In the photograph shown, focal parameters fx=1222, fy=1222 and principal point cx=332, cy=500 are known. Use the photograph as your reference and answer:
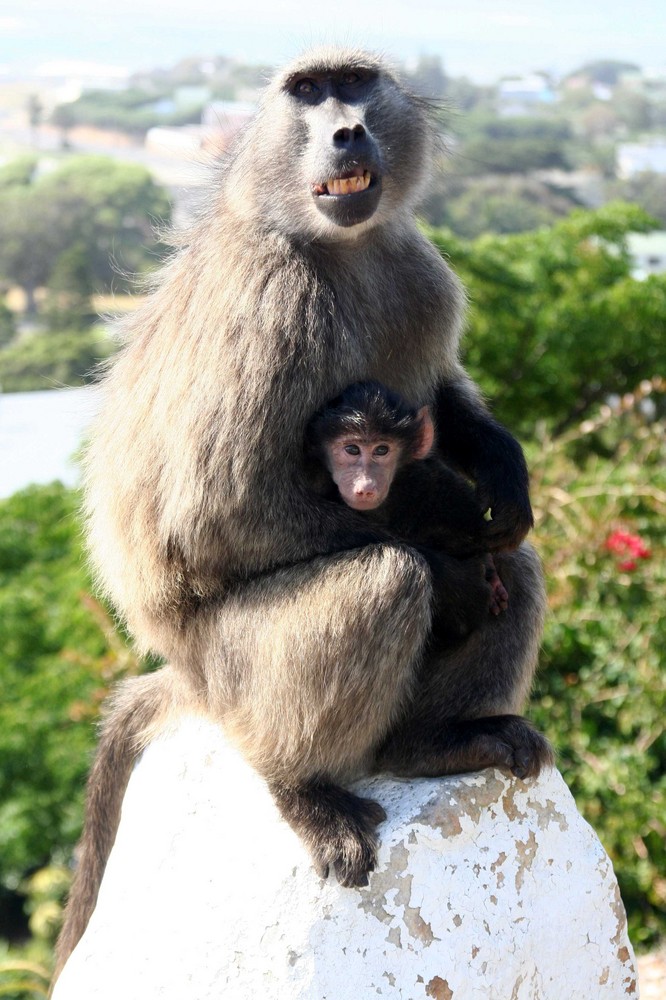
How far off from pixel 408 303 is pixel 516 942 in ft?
5.53

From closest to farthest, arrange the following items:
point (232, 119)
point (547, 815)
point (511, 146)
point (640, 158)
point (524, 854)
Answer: point (524, 854), point (547, 815), point (232, 119), point (511, 146), point (640, 158)

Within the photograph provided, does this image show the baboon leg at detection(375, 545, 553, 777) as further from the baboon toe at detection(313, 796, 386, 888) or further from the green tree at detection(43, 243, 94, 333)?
the green tree at detection(43, 243, 94, 333)

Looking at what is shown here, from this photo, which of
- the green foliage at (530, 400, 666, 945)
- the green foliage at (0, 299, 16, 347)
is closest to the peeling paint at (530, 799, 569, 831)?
the green foliage at (530, 400, 666, 945)

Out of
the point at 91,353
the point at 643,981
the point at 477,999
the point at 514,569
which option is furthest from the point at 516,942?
the point at 91,353

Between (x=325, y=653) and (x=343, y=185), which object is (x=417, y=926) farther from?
(x=343, y=185)

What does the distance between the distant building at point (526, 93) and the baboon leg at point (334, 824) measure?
26.9 meters

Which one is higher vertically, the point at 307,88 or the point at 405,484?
the point at 307,88

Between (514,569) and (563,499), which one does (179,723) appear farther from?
(563,499)

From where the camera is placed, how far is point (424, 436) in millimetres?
3234

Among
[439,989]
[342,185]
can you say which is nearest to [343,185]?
[342,185]

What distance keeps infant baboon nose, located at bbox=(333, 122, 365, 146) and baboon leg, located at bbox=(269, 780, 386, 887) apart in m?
1.62

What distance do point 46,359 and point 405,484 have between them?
1394 centimetres

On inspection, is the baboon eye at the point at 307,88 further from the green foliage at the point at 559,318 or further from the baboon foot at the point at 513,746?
the green foliage at the point at 559,318

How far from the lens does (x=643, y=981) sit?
5.61 metres
